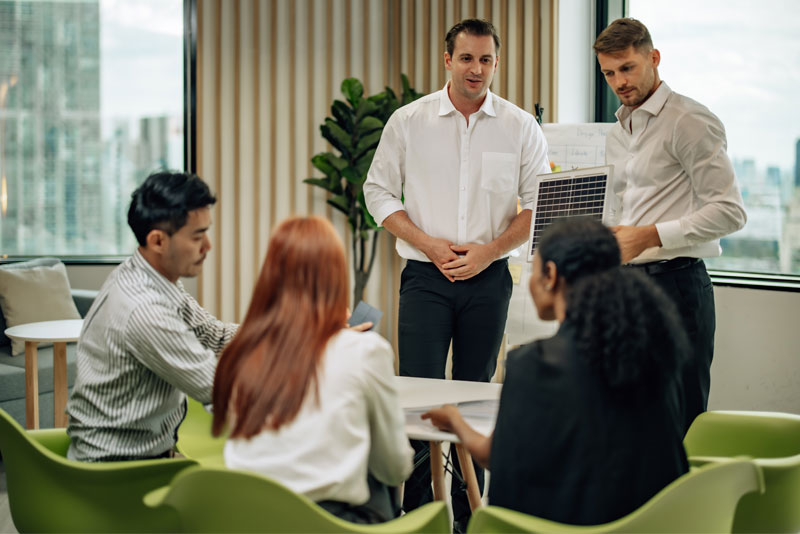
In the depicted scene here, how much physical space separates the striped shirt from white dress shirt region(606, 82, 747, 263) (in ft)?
5.01

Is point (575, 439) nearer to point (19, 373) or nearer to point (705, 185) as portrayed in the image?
point (705, 185)

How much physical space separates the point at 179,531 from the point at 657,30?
4.12 m

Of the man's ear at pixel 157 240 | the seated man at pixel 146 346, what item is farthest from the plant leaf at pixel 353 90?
the man's ear at pixel 157 240

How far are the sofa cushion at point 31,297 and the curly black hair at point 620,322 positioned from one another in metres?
3.90

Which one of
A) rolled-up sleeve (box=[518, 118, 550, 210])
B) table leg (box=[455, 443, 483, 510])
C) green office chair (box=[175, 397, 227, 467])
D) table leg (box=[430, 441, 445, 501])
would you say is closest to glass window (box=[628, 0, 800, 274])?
rolled-up sleeve (box=[518, 118, 550, 210])

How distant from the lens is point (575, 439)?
138cm

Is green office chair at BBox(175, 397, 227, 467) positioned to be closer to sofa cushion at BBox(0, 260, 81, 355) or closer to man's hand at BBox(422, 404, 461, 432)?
man's hand at BBox(422, 404, 461, 432)

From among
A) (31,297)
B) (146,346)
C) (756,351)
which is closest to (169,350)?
(146,346)

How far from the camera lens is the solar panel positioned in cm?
240

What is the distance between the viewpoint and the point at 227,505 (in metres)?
1.30

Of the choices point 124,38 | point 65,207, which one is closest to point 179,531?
point 65,207

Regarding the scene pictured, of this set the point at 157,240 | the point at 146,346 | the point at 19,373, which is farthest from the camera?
the point at 19,373

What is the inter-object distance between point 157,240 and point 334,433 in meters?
0.81

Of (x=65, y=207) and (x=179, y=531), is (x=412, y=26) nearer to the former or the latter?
(x=65, y=207)
